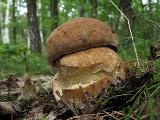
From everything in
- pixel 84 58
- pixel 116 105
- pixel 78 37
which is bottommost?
pixel 116 105

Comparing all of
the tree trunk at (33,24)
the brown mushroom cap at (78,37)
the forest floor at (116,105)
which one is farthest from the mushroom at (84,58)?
the tree trunk at (33,24)

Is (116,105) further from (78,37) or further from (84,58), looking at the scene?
(78,37)

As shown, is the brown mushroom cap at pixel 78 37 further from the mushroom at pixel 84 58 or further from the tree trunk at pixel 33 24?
the tree trunk at pixel 33 24

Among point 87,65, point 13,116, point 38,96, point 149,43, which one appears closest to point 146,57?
point 149,43

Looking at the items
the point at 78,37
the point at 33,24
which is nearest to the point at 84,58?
the point at 78,37

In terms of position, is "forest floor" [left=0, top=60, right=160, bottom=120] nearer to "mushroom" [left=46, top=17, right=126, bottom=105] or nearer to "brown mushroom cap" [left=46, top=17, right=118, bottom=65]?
"mushroom" [left=46, top=17, right=126, bottom=105]

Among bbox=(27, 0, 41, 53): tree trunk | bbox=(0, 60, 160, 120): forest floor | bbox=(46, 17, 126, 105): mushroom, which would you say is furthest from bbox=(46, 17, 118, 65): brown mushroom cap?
bbox=(27, 0, 41, 53): tree trunk

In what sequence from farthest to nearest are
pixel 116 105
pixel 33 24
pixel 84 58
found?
pixel 33 24 → pixel 84 58 → pixel 116 105
